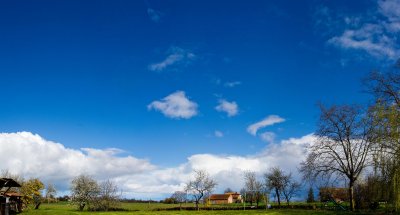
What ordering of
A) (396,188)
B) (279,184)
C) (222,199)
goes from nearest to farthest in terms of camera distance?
(396,188) < (279,184) < (222,199)

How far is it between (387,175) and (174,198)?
315 feet

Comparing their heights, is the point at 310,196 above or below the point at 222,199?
above

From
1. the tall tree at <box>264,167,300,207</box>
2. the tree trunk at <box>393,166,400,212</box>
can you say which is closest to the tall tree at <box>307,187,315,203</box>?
the tall tree at <box>264,167,300,207</box>

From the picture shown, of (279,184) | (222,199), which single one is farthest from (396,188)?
(222,199)

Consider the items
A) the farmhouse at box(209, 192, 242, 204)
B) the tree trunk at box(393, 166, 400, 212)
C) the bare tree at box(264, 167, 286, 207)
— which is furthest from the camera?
the farmhouse at box(209, 192, 242, 204)

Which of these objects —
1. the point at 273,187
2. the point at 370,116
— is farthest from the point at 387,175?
the point at 273,187

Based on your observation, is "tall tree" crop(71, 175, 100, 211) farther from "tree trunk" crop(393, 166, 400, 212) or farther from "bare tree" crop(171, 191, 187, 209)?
"tree trunk" crop(393, 166, 400, 212)

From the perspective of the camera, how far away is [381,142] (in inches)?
1027

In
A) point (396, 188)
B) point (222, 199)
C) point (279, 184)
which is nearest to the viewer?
point (396, 188)

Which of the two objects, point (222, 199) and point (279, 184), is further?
point (222, 199)

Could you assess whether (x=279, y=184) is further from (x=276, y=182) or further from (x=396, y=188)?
(x=396, y=188)

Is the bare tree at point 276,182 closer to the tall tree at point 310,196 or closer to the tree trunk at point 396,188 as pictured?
the tall tree at point 310,196

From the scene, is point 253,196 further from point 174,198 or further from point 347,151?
point 347,151

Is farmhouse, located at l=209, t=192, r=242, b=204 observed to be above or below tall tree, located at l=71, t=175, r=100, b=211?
below
